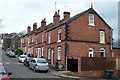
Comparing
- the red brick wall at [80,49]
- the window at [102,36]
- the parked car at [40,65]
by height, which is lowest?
the parked car at [40,65]

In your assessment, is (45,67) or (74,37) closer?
(45,67)

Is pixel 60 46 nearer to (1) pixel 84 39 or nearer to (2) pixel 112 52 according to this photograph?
(1) pixel 84 39

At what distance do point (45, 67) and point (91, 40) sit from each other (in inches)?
347

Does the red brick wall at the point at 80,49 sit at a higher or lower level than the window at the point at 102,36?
lower

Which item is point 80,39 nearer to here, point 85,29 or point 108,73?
point 85,29

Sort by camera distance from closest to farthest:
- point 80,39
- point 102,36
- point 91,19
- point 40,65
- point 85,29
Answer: point 40,65
point 80,39
point 85,29
point 91,19
point 102,36

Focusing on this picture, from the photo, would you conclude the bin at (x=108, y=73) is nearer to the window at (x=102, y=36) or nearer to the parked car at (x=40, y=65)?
the window at (x=102, y=36)

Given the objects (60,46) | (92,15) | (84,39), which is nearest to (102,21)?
(92,15)

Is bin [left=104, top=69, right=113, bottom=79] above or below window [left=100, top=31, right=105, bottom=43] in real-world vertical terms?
below

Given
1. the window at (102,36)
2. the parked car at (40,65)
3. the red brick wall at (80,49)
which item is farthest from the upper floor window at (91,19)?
the parked car at (40,65)

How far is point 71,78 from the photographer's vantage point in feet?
87.7

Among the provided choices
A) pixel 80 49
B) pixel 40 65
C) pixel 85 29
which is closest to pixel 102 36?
pixel 85 29

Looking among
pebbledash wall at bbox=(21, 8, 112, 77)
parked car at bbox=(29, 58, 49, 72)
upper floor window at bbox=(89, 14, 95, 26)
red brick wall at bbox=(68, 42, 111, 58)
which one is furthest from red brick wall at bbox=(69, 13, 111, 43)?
parked car at bbox=(29, 58, 49, 72)

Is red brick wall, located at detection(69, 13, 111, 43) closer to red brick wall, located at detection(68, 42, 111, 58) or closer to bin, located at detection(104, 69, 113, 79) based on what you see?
red brick wall, located at detection(68, 42, 111, 58)
